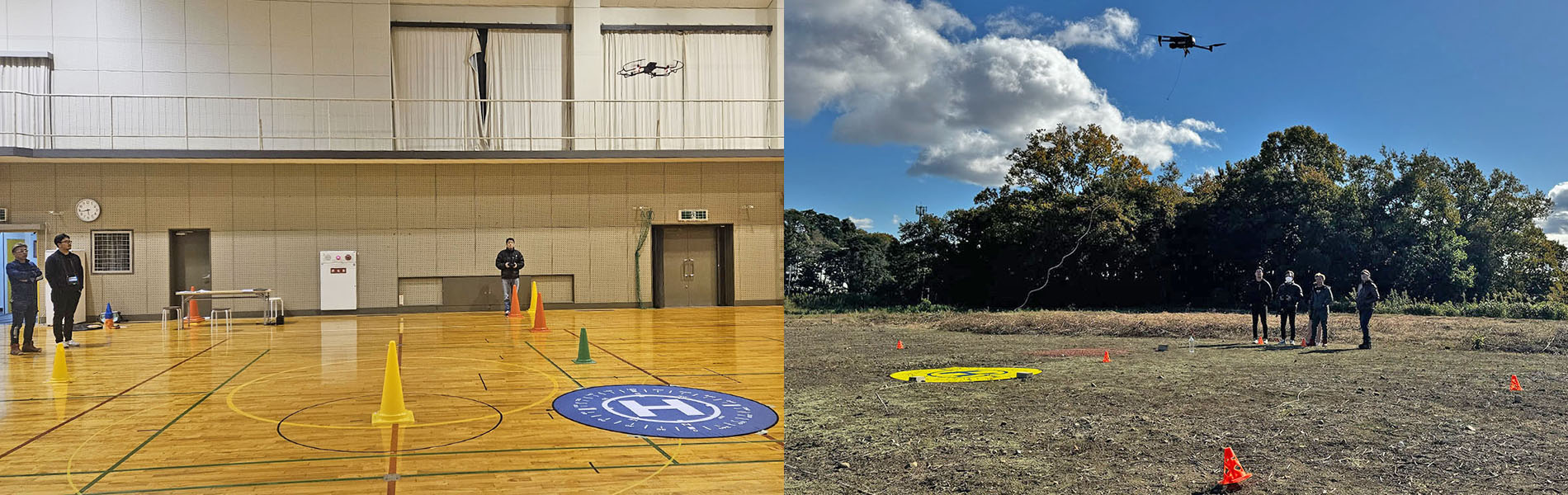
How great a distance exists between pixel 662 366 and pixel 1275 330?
238 inches

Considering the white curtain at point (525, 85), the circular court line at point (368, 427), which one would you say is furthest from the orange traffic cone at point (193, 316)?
the circular court line at point (368, 427)

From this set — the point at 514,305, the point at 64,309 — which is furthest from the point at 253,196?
the point at 64,309

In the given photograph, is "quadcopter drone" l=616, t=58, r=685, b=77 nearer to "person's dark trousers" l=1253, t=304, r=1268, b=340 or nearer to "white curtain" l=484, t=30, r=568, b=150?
"white curtain" l=484, t=30, r=568, b=150

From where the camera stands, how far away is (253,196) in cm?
1452

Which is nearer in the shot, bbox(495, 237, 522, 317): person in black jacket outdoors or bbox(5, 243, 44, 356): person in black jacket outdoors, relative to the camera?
bbox(5, 243, 44, 356): person in black jacket outdoors

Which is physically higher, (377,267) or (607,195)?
(607,195)

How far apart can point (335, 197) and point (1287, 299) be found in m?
15.5

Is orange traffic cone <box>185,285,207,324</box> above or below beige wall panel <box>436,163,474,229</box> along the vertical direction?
below

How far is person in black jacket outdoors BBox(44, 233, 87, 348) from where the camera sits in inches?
354

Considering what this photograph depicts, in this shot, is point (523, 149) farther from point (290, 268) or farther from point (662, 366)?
point (662, 366)

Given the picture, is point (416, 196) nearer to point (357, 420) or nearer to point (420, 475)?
point (357, 420)

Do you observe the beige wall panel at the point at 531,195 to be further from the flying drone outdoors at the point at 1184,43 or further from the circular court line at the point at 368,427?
the flying drone outdoors at the point at 1184,43

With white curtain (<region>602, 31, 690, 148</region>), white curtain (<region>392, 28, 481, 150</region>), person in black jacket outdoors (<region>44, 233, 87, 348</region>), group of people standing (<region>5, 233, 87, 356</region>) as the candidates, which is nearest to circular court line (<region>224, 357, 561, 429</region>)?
group of people standing (<region>5, 233, 87, 356</region>)

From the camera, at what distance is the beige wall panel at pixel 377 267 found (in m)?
15.0
